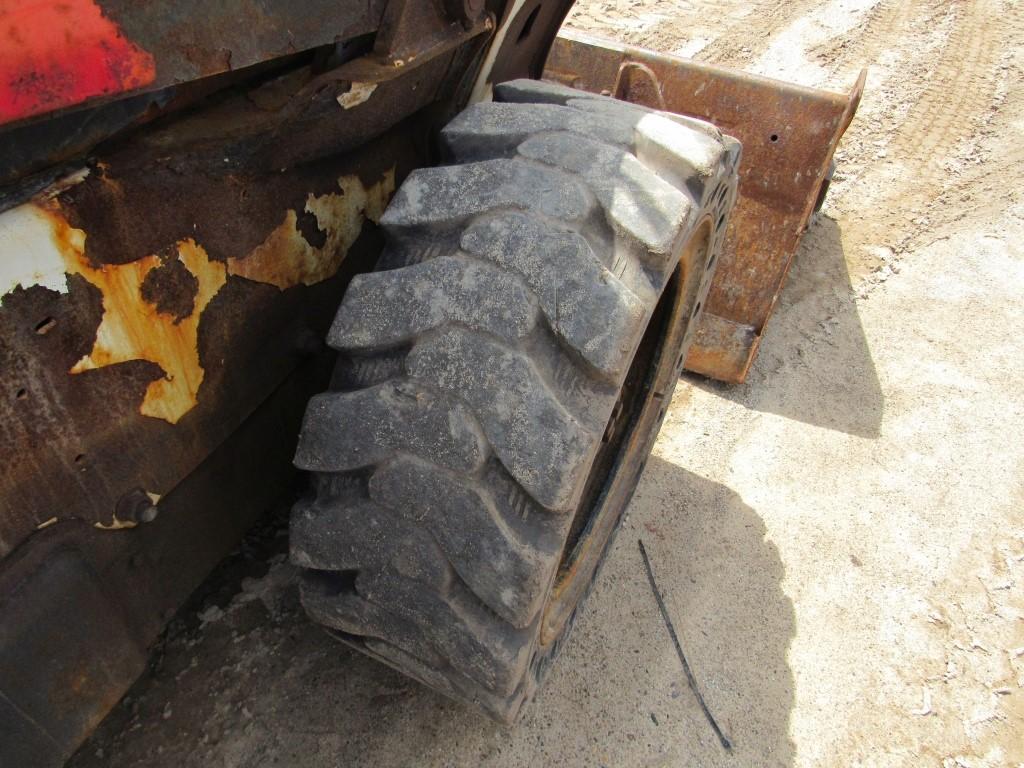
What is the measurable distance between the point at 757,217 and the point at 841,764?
1612mm

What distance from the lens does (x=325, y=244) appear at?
4.24ft

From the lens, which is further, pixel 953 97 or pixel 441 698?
pixel 953 97

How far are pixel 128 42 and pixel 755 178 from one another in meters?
2.19

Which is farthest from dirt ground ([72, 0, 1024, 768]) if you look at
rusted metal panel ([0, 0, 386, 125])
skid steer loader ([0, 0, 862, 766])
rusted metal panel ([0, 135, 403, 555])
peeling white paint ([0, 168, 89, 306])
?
rusted metal panel ([0, 0, 386, 125])

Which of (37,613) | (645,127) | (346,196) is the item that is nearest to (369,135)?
(346,196)

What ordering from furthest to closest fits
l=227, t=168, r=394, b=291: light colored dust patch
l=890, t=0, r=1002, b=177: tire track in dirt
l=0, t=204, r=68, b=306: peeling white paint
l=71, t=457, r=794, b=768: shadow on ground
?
l=890, t=0, r=1002, b=177: tire track in dirt
l=71, t=457, r=794, b=768: shadow on ground
l=227, t=168, r=394, b=291: light colored dust patch
l=0, t=204, r=68, b=306: peeling white paint

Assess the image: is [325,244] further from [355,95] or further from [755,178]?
[755,178]

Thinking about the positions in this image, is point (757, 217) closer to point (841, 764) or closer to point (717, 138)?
point (717, 138)

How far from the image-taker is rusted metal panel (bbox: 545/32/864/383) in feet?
8.24

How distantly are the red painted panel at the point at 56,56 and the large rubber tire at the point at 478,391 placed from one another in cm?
49

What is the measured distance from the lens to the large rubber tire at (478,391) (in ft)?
3.64

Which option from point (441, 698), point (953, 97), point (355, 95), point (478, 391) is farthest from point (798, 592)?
point (953, 97)

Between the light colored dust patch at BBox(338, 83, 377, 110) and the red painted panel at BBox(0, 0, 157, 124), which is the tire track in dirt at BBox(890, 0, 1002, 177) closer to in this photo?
the light colored dust patch at BBox(338, 83, 377, 110)

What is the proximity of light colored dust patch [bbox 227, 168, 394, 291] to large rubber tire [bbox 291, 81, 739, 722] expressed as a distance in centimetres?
12
